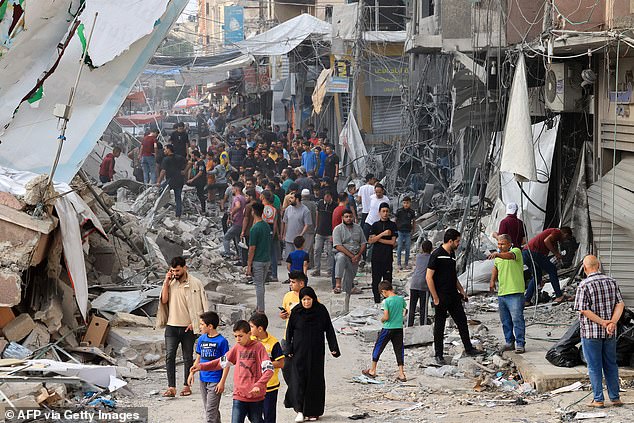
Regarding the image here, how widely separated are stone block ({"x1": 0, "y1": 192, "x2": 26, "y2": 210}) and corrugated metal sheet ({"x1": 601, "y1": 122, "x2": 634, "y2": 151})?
784 cm

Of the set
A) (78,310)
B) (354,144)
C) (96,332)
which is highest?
(354,144)

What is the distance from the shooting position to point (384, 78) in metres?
30.4

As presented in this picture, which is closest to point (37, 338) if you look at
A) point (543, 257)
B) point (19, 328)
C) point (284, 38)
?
point (19, 328)

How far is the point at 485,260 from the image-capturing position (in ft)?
53.1

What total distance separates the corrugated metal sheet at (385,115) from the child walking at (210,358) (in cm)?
2216

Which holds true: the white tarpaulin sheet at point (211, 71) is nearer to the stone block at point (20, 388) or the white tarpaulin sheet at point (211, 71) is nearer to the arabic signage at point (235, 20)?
the arabic signage at point (235, 20)

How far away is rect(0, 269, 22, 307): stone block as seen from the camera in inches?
424

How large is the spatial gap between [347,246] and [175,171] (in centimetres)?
813

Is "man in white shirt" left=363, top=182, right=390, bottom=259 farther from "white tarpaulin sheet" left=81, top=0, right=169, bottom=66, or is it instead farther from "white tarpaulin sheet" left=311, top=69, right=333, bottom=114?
"white tarpaulin sheet" left=311, top=69, right=333, bottom=114

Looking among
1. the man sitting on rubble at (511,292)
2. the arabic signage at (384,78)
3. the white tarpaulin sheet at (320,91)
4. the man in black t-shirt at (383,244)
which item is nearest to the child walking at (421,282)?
the man sitting on rubble at (511,292)

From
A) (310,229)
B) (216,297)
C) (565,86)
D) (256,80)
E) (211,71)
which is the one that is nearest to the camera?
(216,297)

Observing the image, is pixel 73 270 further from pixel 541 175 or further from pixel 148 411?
pixel 541 175

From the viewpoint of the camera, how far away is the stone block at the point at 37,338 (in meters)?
11.0

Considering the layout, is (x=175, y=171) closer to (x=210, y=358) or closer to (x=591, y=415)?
(x=210, y=358)
